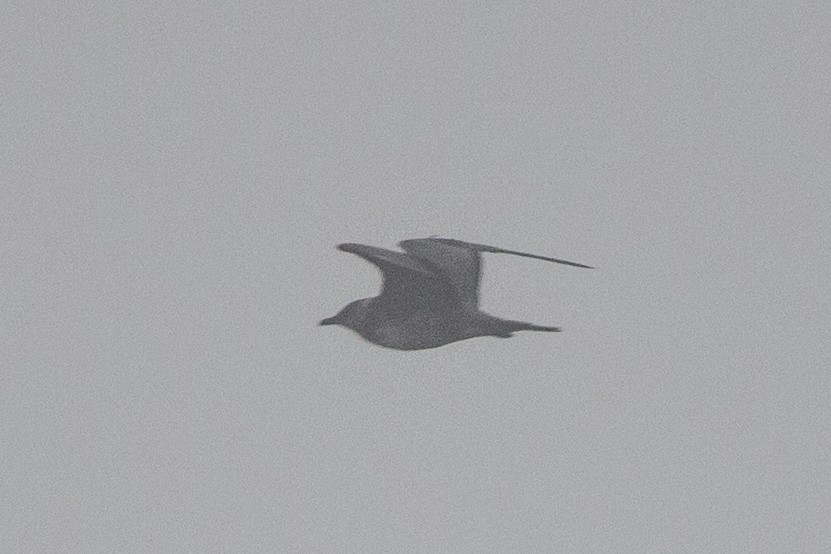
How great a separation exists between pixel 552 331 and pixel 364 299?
4597 millimetres

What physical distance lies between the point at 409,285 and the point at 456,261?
58.3 inches

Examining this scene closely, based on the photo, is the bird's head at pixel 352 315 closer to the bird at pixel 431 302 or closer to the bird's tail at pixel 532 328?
the bird at pixel 431 302

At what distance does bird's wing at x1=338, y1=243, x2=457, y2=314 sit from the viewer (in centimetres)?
2225

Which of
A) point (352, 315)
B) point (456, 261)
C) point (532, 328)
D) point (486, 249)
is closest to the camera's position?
point (532, 328)

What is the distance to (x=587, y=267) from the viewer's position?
22969 millimetres

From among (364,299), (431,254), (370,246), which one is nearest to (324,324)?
(364,299)

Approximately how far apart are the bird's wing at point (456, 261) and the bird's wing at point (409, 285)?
10.1 inches

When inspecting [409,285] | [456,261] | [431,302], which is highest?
[456,261]

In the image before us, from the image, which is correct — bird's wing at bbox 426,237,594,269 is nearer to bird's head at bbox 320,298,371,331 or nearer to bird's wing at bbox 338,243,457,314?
bird's wing at bbox 338,243,457,314

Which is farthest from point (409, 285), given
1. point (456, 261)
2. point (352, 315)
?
point (352, 315)

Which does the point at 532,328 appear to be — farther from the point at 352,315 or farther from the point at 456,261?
the point at 352,315

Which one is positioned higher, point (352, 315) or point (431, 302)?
point (431, 302)

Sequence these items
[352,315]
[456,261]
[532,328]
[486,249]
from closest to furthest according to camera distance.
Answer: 1. [532,328]
2. [486,249]
3. [456,261]
4. [352,315]

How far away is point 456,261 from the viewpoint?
24.9m
